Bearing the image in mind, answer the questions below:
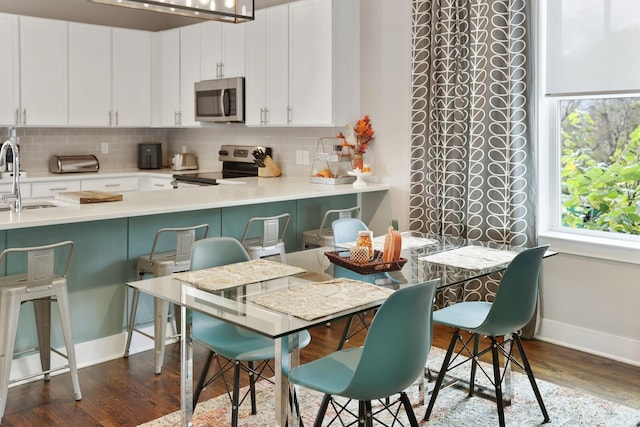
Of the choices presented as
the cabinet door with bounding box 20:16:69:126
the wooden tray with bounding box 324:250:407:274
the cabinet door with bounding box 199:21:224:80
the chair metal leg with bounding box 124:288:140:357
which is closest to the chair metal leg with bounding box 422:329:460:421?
the wooden tray with bounding box 324:250:407:274

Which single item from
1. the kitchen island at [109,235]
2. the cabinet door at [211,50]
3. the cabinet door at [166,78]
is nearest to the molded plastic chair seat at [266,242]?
the kitchen island at [109,235]

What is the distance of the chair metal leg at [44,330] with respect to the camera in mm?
3486

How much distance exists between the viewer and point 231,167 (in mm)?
6312

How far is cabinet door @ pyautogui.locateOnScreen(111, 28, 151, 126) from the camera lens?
6.25m

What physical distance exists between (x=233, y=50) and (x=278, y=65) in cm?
62

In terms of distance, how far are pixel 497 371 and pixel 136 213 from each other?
79.1 inches

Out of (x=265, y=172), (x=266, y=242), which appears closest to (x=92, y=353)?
(x=266, y=242)

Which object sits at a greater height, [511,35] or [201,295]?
[511,35]

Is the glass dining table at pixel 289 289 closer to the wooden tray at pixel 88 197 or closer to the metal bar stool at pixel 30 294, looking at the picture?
the metal bar stool at pixel 30 294

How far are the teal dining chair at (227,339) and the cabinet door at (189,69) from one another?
137 inches

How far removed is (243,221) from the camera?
172 inches

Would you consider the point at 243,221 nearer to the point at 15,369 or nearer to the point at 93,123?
the point at 15,369

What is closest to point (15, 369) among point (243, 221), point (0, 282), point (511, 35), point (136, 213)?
point (0, 282)

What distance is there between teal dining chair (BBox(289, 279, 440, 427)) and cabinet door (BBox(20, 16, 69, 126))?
4411 mm
